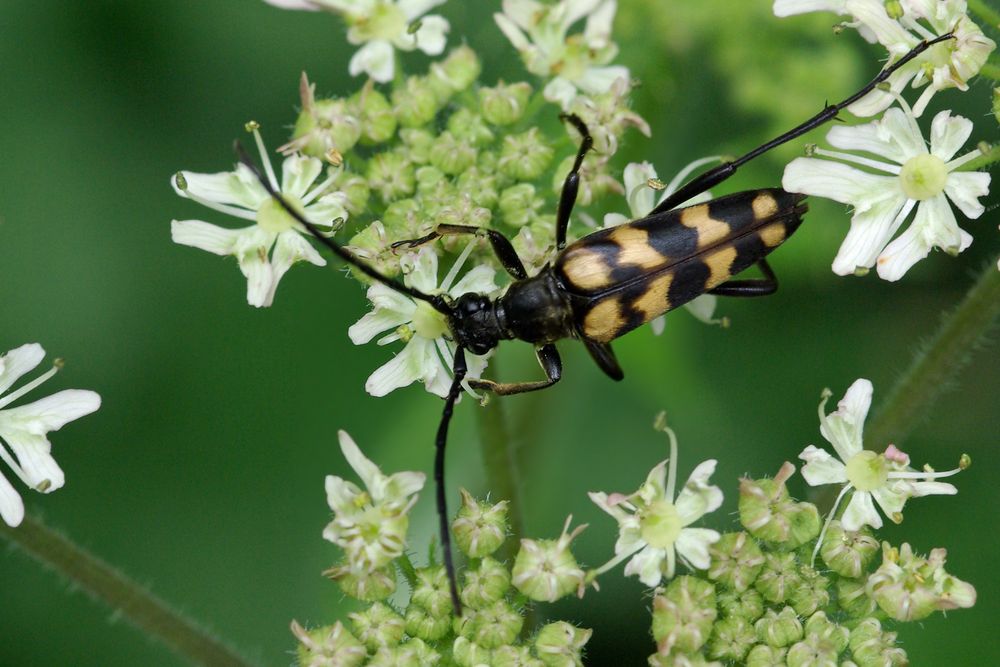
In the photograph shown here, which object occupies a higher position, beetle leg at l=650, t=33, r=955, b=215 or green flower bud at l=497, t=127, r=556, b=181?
green flower bud at l=497, t=127, r=556, b=181

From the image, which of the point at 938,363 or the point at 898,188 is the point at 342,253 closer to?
the point at 898,188

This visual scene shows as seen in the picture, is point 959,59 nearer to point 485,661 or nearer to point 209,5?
point 485,661

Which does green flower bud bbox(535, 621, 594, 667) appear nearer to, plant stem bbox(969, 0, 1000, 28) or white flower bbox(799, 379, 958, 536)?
white flower bbox(799, 379, 958, 536)

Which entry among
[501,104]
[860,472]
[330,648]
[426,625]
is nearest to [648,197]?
[501,104]

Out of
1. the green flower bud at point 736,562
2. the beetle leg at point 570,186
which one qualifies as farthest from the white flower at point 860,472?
the beetle leg at point 570,186

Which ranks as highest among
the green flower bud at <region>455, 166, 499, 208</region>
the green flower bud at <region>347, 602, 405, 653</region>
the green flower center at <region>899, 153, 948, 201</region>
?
the green flower bud at <region>455, 166, 499, 208</region>

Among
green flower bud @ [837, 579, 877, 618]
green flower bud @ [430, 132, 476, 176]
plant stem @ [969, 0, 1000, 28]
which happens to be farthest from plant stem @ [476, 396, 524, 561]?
plant stem @ [969, 0, 1000, 28]
